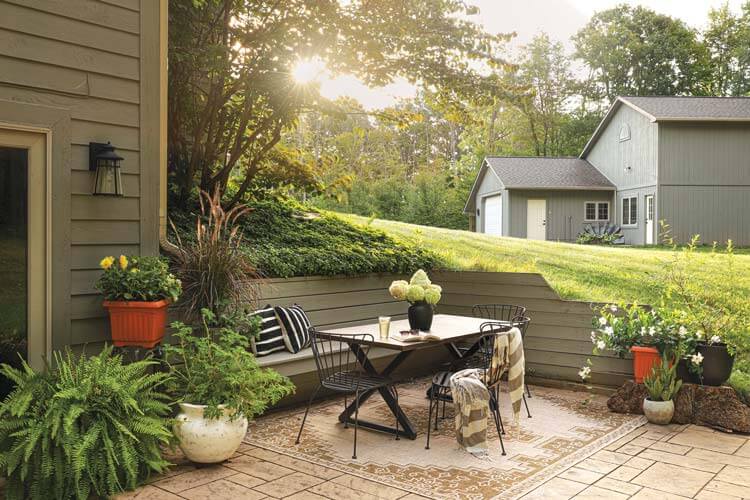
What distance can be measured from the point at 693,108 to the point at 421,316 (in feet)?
47.2

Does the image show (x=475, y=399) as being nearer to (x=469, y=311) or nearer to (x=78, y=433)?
(x=78, y=433)

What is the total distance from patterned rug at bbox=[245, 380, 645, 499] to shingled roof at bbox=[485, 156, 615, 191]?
14.0 metres

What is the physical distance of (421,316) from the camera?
473 centimetres

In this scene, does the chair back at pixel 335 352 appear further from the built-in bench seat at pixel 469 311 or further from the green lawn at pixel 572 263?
the green lawn at pixel 572 263

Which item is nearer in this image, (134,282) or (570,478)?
(570,478)

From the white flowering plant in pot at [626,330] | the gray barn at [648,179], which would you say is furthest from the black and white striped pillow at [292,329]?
the gray barn at [648,179]

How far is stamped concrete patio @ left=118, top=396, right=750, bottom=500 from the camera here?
11.3ft

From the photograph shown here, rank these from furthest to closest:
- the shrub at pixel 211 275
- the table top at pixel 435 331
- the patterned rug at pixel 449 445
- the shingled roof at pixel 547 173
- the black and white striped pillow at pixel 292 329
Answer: the shingled roof at pixel 547 173 → the black and white striped pillow at pixel 292 329 → the shrub at pixel 211 275 → the table top at pixel 435 331 → the patterned rug at pixel 449 445

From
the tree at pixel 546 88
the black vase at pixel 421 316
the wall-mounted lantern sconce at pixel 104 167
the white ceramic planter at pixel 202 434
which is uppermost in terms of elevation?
the tree at pixel 546 88

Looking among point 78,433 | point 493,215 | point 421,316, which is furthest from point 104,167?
point 493,215

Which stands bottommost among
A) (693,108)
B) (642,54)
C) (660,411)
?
(660,411)

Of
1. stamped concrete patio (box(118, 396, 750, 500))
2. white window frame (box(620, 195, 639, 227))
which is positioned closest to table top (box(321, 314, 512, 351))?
stamped concrete patio (box(118, 396, 750, 500))

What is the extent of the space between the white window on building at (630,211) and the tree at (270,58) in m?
11.4

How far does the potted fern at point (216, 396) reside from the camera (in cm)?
375
